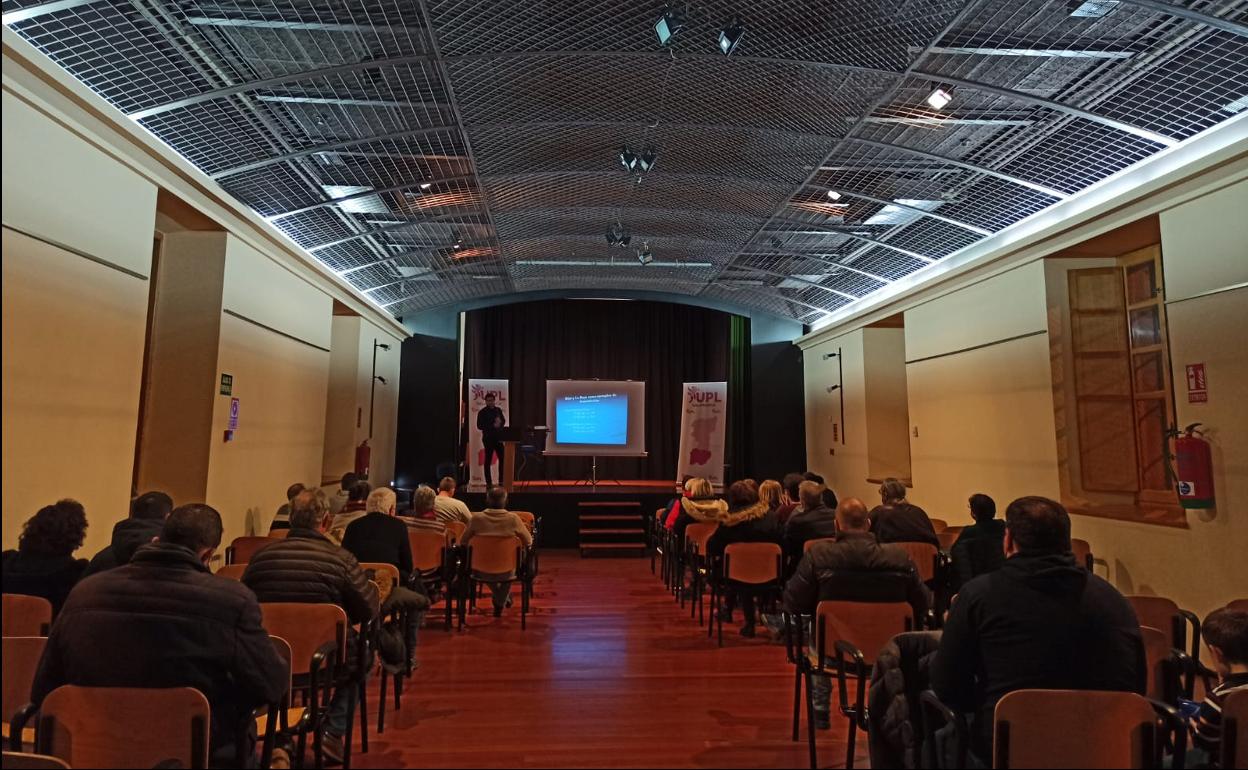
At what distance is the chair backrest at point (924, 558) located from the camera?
16.0 feet

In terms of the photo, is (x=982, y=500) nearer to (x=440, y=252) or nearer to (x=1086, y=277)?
(x=1086, y=277)

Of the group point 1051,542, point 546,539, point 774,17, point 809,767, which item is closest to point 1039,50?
point 774,17

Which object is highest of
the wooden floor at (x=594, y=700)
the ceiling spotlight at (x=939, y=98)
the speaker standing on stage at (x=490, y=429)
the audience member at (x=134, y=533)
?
the ceiling spotlight at (x=939, y=98)

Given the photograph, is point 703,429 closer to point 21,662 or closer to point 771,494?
point 771,494

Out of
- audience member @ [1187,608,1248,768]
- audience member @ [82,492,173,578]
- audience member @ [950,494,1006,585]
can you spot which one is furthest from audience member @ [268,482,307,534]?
audience member @ [1187,608,1248,768]

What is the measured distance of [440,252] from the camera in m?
9.03

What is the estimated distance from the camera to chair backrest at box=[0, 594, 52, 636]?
2.80 metres

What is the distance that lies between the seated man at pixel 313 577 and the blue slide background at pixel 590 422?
825 centimetres

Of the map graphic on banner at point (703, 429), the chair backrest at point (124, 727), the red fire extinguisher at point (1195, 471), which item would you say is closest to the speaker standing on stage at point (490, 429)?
the map graphic on banner at point (703, 429)

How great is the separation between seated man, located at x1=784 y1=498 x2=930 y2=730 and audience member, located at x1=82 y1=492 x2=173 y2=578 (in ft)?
9.81

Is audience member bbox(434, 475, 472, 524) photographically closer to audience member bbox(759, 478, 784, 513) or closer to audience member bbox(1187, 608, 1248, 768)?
audience member bbox(759, 478, 784, 513)

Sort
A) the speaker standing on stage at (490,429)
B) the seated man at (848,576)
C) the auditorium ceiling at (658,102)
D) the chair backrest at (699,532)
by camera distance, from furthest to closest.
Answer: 1. the speaker standing on stage at (490,429)
2. the chair backrest at (699,532)
3. the auditorium ceiling at (658,102)
4. the seated man at (848,576)

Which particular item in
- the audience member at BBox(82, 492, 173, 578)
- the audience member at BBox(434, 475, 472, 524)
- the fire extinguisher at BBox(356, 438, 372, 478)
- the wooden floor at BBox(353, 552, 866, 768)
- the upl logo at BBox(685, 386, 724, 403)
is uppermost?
the upl logo at BBox(685, 386, 724, 403)

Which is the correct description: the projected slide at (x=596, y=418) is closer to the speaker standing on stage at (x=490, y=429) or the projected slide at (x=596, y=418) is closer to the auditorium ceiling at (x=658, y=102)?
the speaker standing on stage at (x=490, y=429)
